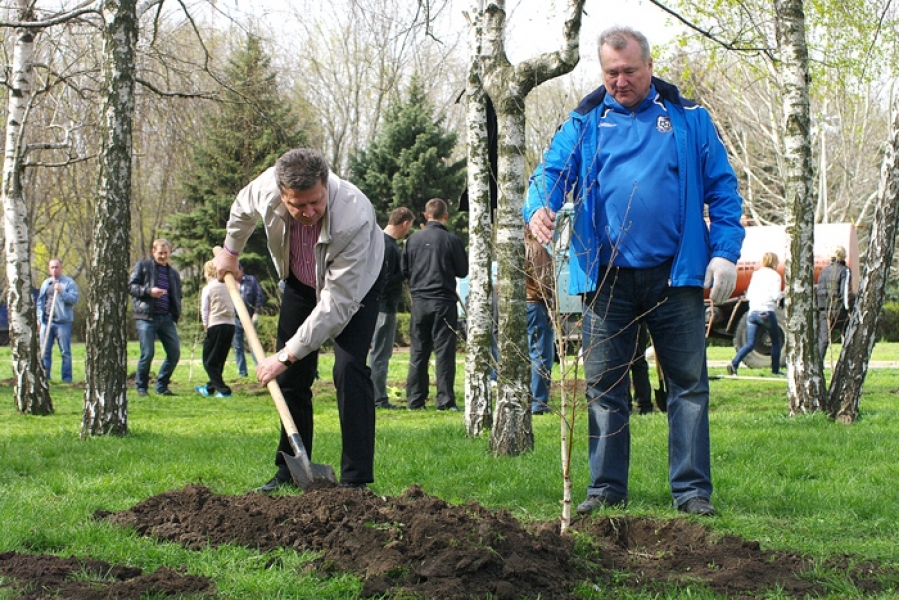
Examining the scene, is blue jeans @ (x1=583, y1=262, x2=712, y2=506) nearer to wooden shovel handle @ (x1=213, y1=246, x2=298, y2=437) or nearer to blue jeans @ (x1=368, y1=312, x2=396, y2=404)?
wooden shovel handle @ (x1=213, y1=246, x2=298, y2=437)

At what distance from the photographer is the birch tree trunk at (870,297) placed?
25.5ft

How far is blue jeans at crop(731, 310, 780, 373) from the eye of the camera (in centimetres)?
1401

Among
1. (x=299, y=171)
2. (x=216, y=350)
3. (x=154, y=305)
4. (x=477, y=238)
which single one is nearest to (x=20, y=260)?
(x=154, y=305)

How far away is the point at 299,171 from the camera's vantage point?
4414 millimetres

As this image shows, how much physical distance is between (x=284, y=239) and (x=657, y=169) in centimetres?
188

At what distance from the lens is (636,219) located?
4.56 meters

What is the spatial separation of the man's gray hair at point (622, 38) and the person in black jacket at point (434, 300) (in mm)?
5693

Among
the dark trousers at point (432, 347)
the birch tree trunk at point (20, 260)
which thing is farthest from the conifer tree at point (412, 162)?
the dark trousers at point (432, 347)

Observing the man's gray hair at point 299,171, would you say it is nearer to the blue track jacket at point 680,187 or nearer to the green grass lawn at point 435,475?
the blue track jacket at point 680,187

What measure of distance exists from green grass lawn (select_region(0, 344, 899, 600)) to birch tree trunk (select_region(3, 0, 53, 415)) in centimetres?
63

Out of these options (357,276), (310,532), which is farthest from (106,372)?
(310,532)

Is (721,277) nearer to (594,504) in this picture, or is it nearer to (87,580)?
(594,504)

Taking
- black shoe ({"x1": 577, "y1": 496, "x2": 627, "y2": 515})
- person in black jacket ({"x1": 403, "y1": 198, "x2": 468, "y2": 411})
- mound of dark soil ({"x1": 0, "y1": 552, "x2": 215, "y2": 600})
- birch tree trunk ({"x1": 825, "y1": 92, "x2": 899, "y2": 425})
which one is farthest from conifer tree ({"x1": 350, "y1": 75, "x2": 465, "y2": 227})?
mound of dark soil ({"x1": 0, "y1": 552, "x2": 215, "y2": 600})

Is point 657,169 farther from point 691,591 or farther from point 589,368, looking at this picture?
point 691,591
